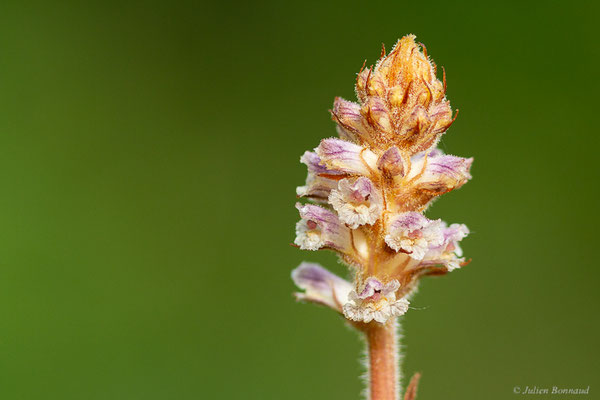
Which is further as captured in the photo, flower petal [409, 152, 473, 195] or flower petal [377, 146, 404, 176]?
flower petal [409, 152, 473, 195]

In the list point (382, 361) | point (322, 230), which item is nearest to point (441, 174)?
point (322, 230)

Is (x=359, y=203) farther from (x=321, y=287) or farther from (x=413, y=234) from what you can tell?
(x=321, y=287)

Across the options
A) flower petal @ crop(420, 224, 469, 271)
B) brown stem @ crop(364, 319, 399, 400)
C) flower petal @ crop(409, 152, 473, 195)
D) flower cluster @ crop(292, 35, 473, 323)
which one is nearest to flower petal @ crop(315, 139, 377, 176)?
flower cluster @ crop(292, 35, 473, 323)

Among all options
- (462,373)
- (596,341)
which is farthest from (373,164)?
(596,341)

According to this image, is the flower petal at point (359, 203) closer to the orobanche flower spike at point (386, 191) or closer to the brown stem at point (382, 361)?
the orobanche flower spike at point (386, 191)

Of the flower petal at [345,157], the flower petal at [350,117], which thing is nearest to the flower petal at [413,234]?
the flower petal at [345,157]

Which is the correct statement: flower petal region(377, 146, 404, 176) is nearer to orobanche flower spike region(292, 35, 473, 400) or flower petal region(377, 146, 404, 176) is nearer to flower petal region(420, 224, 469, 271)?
orobanche flower spike region(292, 35, 473, 400)

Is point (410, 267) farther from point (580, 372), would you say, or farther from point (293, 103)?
point (293, 103)
